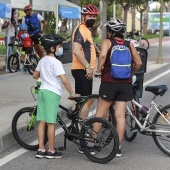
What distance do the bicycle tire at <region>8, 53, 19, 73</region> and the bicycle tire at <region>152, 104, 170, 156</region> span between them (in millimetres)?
9824

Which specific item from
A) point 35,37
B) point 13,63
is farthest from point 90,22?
point 13,63

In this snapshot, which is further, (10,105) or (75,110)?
(10,105)

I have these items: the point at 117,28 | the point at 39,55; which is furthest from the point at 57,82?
the point at 39,55

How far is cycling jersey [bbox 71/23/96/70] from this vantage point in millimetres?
7602

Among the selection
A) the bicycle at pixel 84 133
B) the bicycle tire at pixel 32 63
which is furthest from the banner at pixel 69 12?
the bicycle at pixel 84 133

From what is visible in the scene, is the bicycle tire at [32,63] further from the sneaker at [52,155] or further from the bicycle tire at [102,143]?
the bicycle tire at [102,143]

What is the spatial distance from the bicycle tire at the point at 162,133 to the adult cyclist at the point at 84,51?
1069 millimetres

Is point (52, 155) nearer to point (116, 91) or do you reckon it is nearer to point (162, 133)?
point (116, 91)

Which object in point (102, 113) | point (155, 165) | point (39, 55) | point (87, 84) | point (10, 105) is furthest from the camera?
point (39, 55)

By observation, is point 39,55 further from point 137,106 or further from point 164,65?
point 137,106

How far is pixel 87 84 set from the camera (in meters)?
7.81

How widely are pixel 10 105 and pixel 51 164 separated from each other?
160 inches

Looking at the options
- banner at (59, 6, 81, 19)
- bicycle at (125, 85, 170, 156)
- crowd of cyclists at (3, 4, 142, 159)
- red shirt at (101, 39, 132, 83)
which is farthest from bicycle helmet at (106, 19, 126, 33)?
banner at (59, 6, 81, 19)

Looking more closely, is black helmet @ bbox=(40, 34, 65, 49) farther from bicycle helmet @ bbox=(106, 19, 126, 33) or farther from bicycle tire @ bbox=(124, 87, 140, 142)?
bicycle tire @ bbox=(124, 87, 140, 142)
